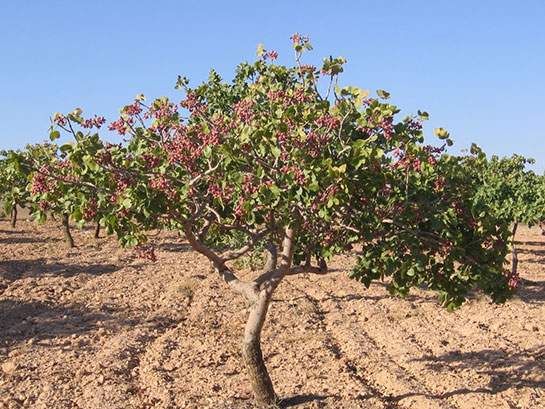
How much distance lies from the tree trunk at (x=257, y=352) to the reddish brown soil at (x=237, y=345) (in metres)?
0.37

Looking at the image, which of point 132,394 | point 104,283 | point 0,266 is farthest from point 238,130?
point 0,266

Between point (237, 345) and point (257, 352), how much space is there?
4.08 metres

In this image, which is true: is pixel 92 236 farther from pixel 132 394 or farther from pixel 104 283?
pixel 132 394

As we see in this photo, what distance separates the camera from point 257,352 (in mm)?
8164

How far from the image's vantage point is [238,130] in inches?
263

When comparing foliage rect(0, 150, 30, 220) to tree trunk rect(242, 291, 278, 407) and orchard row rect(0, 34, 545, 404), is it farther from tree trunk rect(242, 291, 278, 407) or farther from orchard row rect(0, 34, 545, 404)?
tree trunk rect(242, 291, 278, 407)

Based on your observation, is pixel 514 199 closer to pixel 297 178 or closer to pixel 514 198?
pixel 514 198

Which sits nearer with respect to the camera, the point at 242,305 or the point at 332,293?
the point at 242,305

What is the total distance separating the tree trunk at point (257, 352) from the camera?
8.08 metres

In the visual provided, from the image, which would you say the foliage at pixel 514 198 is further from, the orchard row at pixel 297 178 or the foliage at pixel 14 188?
the foliage at pixel 14 188

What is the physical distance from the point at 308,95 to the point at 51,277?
47.9 ft

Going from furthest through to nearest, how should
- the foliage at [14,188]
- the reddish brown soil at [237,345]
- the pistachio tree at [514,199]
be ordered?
the pistachio tree at [514,199], the reddish brown soil at [237,345], the foliage at [14,188]

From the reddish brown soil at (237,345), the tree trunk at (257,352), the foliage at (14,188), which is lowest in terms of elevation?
the reddish brown soil at (237,345)

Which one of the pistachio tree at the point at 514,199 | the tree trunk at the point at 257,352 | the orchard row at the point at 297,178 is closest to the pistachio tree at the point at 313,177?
the orchard row at the point at 297,178
